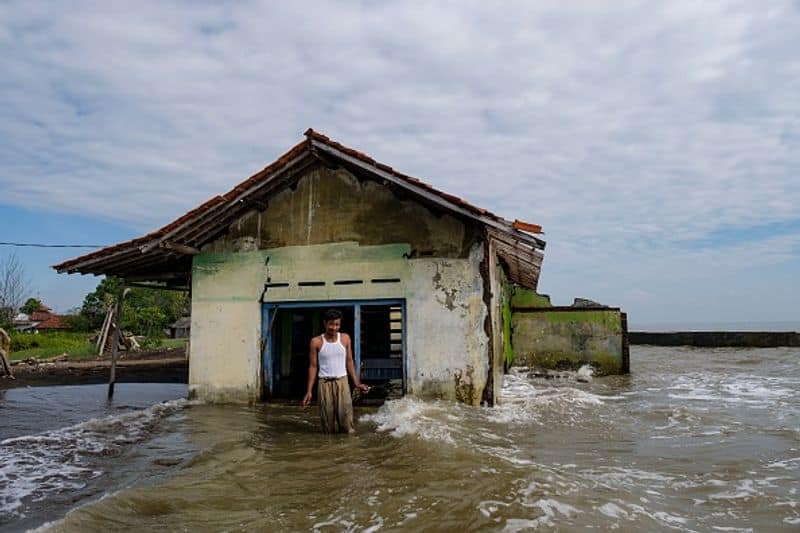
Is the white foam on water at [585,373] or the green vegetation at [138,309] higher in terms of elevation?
the green vegetation at [138,309]

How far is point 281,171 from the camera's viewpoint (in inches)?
404

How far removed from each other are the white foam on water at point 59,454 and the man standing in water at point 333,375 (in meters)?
2.65

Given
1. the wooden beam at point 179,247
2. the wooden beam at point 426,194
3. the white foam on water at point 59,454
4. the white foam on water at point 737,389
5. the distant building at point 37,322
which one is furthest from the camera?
the distant building at point 37,322

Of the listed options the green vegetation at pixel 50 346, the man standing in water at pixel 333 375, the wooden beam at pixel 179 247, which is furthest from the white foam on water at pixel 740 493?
the green vegetation at pixel 50 346

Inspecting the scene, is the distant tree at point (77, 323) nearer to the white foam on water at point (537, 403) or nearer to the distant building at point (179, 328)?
the distant building at point (179, 328)

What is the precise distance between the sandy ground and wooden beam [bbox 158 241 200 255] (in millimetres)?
6884

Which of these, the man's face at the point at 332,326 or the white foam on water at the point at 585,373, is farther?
the white foam on water at the point at 585,373

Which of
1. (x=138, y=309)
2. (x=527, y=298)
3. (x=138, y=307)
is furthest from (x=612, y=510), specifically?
(x=138, y=307)

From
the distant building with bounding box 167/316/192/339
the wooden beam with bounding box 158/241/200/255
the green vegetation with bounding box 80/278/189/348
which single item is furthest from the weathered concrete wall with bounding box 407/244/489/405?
the distant building with bounding box 167/316/192/339

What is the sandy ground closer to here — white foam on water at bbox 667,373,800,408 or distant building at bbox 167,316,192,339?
white foam on water at bbox 667,373,800,408

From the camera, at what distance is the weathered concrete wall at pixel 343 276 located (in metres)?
9.58

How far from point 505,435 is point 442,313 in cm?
257

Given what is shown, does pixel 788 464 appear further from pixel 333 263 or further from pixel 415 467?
pixel 333 263

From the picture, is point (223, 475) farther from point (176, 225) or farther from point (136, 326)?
point (136, 326)
